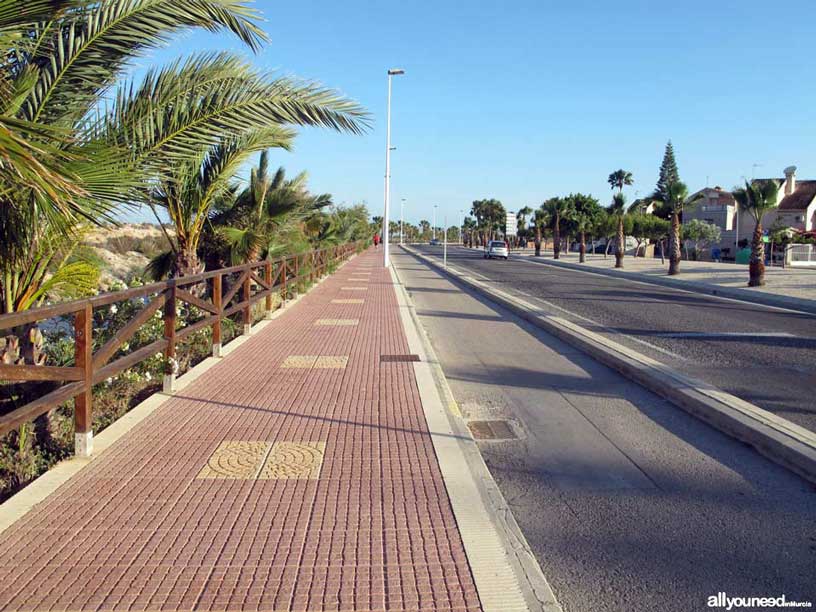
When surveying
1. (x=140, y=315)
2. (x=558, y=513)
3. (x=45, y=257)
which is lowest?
(x=558, y=513)

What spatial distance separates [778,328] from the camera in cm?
1451

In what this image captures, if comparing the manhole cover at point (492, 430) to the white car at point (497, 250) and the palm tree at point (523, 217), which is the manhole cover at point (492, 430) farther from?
the palm tree at point (523, 217)

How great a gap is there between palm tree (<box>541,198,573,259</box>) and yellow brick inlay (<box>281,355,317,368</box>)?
52.4 meters

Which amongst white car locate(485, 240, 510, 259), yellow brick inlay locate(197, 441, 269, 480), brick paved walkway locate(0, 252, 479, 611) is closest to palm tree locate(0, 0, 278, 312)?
brick paved walkway locate(0, 252, 479, 611)

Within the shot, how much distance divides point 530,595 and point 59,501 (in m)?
2.93

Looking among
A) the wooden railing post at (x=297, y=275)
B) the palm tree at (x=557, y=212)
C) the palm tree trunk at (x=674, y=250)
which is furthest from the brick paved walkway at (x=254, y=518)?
the palm tree at (x=557, y=212)

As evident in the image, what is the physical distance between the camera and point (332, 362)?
935cm

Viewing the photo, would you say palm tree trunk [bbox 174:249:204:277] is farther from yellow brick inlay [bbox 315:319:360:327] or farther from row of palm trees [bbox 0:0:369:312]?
row of palm trees [bbox 0:0:369:312]

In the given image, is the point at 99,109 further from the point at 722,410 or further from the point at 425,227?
the point at 425,227

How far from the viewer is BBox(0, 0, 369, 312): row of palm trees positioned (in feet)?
15.8

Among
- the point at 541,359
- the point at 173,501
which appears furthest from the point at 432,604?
the point at 541,359

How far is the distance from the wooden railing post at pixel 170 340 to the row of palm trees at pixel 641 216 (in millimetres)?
23881

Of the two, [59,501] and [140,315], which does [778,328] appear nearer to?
[140,315]

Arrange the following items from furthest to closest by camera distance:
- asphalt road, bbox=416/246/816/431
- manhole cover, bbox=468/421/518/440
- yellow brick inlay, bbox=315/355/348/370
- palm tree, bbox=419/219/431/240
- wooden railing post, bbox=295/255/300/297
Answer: palm tree, bbox=419/219/431/240 < wooden railing post, bbox=295/255/300/297 < yellow brick inlay, bbox=315/355/348/370 < asphalt road, bbox=416/246/816/431 < manhole cover, bbox=468/421/518/440
